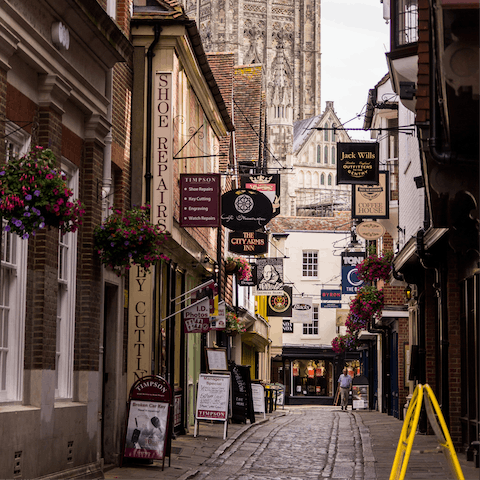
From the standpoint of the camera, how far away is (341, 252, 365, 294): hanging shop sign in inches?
1371

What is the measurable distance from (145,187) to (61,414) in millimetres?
4957

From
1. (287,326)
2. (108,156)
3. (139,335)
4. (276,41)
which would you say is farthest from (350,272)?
(276,41)

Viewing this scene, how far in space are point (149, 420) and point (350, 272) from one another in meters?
23.3

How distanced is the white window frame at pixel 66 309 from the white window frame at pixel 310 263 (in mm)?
50768

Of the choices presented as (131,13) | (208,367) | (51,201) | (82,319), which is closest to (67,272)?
(82,319)

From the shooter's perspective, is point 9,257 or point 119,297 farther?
point 119,297

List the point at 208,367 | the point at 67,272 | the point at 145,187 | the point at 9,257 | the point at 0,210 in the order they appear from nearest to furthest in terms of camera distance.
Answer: the point at 0,210 < the point at 9,257 < the point at 67,272 < the point at 145,187 < the point at 208,367

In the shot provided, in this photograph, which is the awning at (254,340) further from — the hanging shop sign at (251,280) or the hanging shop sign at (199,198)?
the hanging shop sign at (199,198)

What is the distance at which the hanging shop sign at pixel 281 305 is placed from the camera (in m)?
37.9

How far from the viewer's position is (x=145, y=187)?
1433 centimetres

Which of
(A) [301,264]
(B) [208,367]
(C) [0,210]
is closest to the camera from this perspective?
(C) [0,210]

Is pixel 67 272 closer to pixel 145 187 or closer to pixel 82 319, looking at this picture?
pixel 82 319

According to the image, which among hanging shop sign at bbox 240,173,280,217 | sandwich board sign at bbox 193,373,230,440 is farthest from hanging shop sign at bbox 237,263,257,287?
sandwich board sign at bbox 193,373,230,440

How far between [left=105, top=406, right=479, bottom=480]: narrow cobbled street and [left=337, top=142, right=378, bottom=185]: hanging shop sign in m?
5.24
